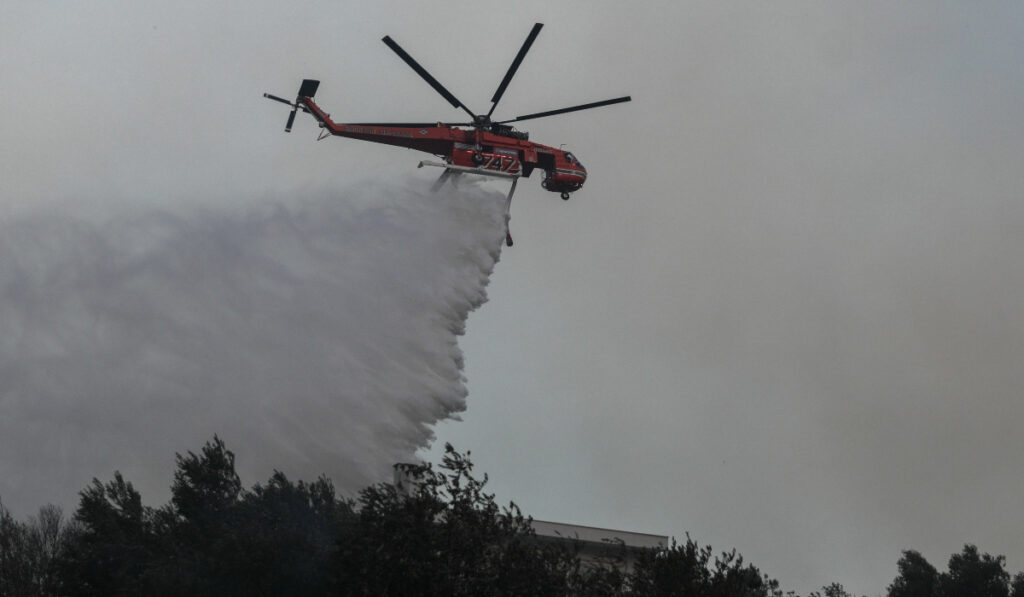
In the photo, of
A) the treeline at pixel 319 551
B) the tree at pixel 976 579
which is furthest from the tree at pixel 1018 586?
the treeline at pixel 319 551

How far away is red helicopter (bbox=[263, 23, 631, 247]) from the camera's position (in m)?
37.0

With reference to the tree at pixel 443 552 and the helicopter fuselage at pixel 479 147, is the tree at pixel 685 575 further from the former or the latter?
the helicopter fuselage at pixel 479 147

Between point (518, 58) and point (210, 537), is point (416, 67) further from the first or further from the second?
point (210, 537)

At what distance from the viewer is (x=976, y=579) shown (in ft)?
190

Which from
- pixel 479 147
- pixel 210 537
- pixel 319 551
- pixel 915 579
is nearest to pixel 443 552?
pixel 319 551

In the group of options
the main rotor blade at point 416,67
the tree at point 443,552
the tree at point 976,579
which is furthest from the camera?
the tree at point 976,579

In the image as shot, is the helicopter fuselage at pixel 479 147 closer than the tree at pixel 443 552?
No

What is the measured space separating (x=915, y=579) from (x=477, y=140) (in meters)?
33.7

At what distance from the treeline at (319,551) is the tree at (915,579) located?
3002cm

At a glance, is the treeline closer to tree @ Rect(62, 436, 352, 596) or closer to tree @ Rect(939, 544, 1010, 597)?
tree @ Rect(62, 436, 352, 596)

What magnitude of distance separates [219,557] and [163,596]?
1880 millimetres

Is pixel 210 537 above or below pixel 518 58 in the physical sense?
below

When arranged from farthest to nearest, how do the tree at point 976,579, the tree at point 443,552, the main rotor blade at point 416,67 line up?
the tree at point 976,579, the main rotor blade at point 416,67, the tree at point 443,552

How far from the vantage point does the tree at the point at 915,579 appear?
193 ft
